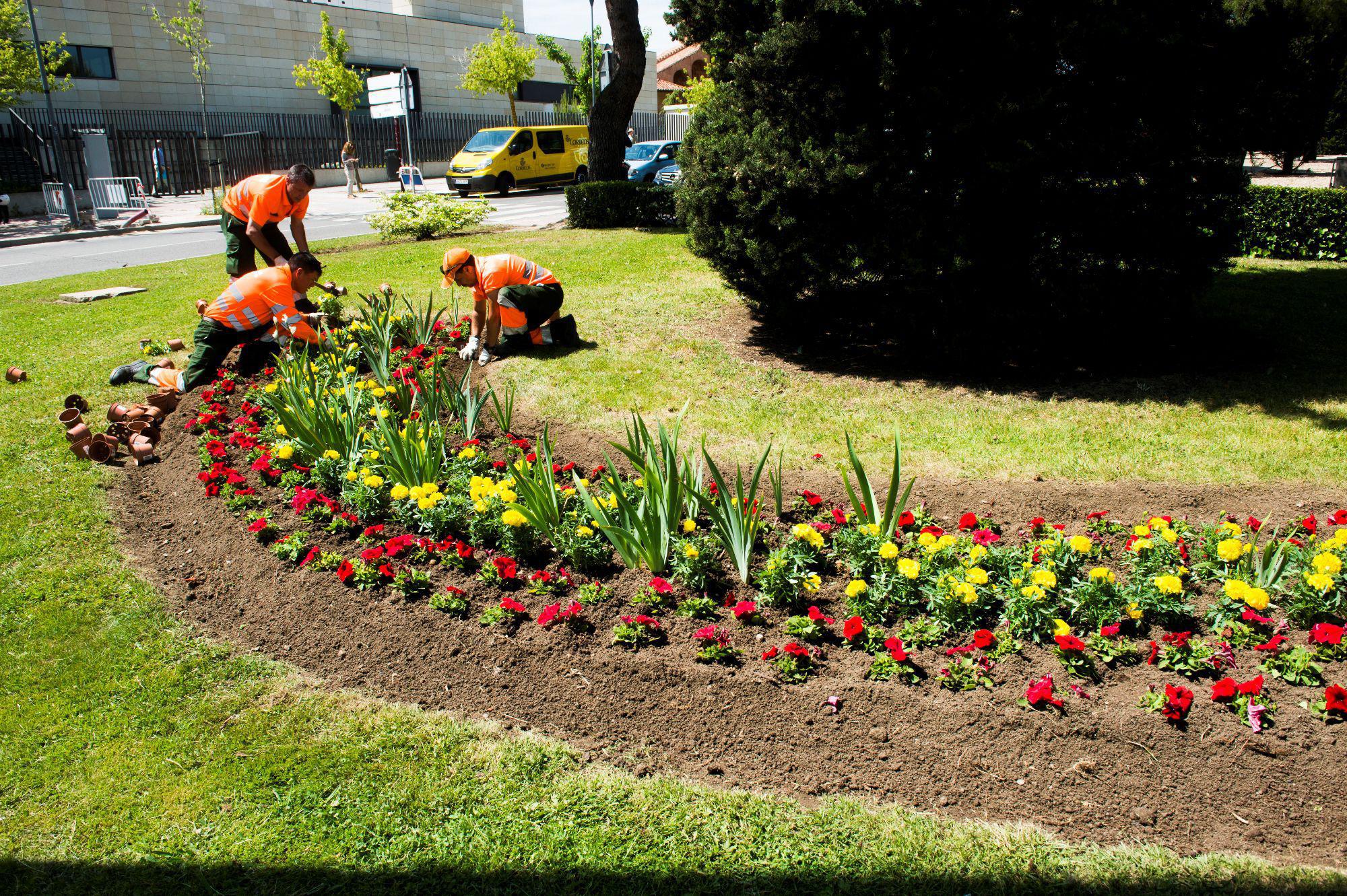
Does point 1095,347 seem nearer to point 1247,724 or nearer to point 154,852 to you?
point 1247,724

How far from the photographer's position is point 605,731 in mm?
3041

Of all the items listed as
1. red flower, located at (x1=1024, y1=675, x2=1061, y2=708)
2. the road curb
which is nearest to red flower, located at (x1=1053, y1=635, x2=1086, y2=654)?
red flower, located at (x1=1024, y1=675, x2=1061, y2=708)

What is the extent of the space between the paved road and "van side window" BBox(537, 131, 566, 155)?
18.9 ft

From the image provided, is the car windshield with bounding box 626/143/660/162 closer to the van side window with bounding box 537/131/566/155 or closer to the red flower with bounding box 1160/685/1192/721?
the van side window with bounding box 537/131/566/155

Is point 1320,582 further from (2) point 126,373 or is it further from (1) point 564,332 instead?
(2) point 126,373

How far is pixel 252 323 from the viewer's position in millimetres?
6418

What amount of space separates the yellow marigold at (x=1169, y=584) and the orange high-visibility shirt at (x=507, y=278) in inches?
201

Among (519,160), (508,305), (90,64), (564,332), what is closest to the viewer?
(508,305)

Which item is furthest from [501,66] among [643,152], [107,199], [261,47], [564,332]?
[564,332]

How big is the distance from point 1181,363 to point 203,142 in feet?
109

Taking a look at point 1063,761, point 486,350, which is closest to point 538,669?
point 1063,761

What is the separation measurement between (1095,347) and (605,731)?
5.81m

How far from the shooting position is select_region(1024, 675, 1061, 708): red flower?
294cm

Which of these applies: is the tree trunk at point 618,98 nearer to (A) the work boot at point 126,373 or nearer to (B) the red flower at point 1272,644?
(A) the work boot at point 126,373
